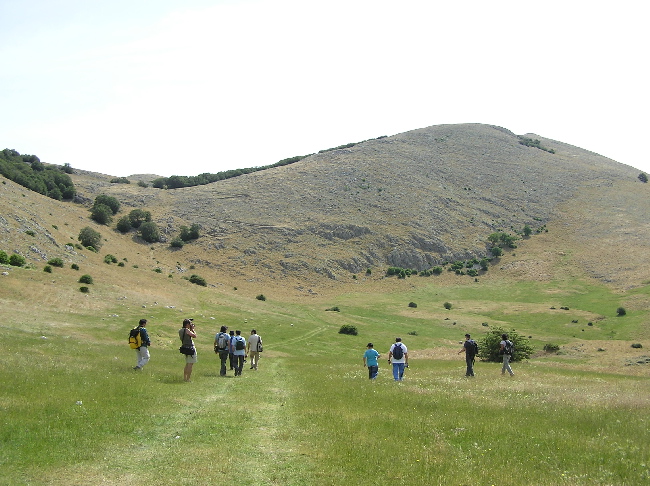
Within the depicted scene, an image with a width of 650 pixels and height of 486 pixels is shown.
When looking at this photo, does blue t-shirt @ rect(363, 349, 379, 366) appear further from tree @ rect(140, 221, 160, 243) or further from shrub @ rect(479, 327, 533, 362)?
tree @ rect(140, 221, 160, 243)

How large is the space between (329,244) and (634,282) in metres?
62.9

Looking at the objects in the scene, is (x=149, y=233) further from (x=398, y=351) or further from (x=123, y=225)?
(x=398, y=351)

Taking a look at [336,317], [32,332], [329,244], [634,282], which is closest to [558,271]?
[634,282]

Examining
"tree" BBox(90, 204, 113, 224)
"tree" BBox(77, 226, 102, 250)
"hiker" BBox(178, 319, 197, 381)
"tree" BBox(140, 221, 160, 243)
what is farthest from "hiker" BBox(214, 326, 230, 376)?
"tree" BBox(90, 204, 113, 224)

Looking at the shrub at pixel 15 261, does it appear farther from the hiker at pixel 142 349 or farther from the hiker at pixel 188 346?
the hiker at pixel 188 346

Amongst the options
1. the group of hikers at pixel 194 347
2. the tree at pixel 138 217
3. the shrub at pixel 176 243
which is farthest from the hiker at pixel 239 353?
the tree at pixel 138 217

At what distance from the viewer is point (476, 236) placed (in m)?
132

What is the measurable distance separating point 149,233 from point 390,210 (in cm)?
6045

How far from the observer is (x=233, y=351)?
2700 cm

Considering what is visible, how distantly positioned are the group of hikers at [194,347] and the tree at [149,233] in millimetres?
84358

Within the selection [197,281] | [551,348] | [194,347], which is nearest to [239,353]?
[194,347]

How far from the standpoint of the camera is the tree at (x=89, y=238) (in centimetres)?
8662

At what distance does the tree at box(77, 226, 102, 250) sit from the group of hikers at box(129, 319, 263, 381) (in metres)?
65.7

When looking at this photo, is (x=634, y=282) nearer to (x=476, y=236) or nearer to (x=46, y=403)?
(x=476, y=236)
